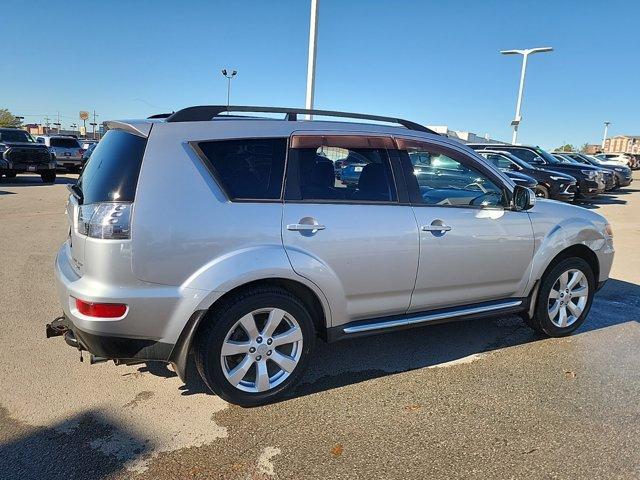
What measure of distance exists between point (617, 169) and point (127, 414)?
80.0 ft

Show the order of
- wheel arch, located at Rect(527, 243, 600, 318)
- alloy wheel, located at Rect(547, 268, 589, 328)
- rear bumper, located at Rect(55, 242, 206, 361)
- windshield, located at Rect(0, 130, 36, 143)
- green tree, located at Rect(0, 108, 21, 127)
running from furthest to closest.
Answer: green tree, located at Rect(0, 108, 21, 127)
windshield, located at Rect(0, 130, 36, 143)
alloy wheel, located at Rect(547, 268, 589, 328)
wheel arch, located at Rect(527, 243, 600, 318)
rear bumper, located at Rect(55, 242, 206, 361)

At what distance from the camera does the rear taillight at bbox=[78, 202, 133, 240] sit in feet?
8.81

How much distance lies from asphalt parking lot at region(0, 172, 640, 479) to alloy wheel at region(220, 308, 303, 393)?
0.19 m

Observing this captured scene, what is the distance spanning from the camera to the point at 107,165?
117 inches

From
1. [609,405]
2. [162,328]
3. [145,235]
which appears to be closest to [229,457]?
[162,328]

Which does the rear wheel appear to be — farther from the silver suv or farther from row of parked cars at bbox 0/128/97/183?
the silver suv

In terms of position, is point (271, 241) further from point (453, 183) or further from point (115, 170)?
point (453, 183)

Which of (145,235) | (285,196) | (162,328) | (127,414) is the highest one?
(285,196)

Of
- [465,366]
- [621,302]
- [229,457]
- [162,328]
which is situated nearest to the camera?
[229,457]

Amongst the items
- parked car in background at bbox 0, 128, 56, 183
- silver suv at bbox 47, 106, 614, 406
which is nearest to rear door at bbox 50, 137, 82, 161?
parked car in background at bbox 0, 128, 56, 183

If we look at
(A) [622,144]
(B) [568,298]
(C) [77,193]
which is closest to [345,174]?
(C) [77,193]

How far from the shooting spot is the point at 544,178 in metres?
14.3

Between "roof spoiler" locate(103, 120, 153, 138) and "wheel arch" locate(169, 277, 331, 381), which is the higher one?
"roof spoiler" locate(103, 120, 153, 138)

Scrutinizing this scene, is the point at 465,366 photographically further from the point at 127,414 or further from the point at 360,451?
the point at 127,414
